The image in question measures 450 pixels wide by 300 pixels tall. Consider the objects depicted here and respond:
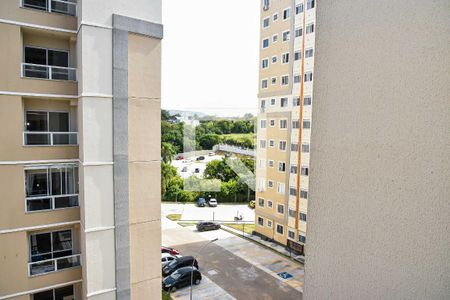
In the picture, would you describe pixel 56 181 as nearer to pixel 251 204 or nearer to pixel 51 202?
pixel 51 202

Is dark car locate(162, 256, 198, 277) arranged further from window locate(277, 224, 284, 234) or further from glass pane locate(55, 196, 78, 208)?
glass pane locate(55, 196, 78, 208)

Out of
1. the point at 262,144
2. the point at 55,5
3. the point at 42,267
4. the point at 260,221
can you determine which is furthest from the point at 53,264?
the point at 260,221

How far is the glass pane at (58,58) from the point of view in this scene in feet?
15.3

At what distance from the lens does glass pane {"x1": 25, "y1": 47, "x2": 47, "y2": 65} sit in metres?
4.47

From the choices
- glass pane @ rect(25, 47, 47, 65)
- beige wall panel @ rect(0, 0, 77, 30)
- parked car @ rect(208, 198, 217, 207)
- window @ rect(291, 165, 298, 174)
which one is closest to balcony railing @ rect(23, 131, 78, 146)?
glass pane @ rect(25, 47, 47, 65)

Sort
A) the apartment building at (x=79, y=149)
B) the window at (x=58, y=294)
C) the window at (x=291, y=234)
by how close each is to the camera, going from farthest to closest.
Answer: the window at (x=291, y=234) < the window at (x=58, y=294) < the apartment building at (x=79, y=149)

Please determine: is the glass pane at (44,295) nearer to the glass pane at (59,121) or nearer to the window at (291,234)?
the glass pane at (59,121)

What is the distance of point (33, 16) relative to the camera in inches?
166

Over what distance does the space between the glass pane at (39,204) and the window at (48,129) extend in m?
0.87

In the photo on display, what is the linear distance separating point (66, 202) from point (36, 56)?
2332 millimetres

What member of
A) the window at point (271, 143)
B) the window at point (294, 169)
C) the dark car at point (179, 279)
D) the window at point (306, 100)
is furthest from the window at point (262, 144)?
the dark car at point (179, 279)

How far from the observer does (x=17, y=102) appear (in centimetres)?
417

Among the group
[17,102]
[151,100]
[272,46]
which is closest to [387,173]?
[151,100]

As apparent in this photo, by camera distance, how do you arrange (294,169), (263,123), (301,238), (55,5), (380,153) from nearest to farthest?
(380,153)
(55,5)
(294,169)
(301,238)
(263,123)
